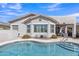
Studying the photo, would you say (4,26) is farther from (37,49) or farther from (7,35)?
(37,49)

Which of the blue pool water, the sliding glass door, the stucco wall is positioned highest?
the sliding glass door

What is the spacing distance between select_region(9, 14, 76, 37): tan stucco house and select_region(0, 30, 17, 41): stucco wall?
0.10m

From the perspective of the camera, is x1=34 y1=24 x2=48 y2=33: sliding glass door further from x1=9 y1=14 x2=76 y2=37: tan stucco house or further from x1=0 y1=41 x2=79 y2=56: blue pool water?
x1=0 y1=41 x2=79 y2=56: blue pool water

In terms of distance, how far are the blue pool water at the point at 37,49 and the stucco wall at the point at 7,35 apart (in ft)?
0.51

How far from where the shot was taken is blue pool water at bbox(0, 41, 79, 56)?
175 inches

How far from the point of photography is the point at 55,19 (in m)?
4.47

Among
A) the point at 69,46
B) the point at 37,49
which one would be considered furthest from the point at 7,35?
the point at 69,46

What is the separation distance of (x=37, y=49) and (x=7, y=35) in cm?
74

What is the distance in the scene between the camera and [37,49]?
4477mm

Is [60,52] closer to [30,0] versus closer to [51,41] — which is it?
[51,41]

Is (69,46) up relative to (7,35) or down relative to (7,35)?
down

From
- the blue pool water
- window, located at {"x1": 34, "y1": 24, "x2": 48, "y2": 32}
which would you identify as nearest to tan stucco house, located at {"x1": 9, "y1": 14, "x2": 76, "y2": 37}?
window, located at {"x1": 34, "y1": 24, "x2": 48, "y2": 32}

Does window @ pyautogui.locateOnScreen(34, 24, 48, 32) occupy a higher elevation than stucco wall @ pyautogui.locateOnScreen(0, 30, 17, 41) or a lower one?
higher

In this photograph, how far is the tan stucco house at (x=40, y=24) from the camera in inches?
175
